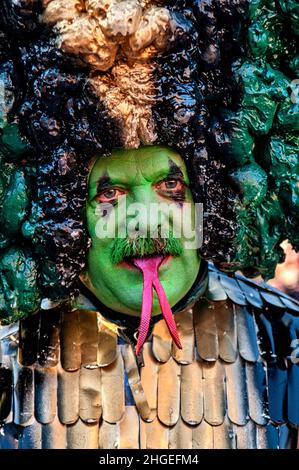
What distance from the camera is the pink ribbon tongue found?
245cm

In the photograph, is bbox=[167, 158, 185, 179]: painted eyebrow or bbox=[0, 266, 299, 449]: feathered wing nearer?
bbox=[167, 158, 185, 179]: painted eyebrow

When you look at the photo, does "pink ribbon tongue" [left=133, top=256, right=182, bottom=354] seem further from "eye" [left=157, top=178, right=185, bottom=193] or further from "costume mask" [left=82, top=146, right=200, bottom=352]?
"eye" [left=157, top=178, right=185, bottom=193]

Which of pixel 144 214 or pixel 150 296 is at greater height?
pixel 144 214

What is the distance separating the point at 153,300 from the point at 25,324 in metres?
0.36

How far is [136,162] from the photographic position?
97.7 inches

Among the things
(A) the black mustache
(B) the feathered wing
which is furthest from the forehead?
(B) the feathered wing

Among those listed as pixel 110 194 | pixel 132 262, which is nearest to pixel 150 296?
pixel 132 262

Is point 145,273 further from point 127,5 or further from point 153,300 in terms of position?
point 127,5

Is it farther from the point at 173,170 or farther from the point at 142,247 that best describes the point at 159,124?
the point at 142,247

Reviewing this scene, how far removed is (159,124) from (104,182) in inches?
6.8

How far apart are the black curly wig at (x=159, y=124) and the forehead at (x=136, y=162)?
0.11ft

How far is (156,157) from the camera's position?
2.48 m

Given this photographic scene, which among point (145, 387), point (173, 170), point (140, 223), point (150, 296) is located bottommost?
point (145, 387)
